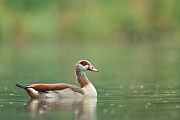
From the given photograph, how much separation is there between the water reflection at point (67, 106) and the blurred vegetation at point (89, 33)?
10.5 m

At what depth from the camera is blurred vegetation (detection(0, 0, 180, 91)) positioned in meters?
30.5

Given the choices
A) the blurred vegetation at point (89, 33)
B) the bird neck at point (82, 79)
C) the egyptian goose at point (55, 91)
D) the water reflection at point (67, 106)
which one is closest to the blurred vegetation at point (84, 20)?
the blurred vegetation at point (89, 33)

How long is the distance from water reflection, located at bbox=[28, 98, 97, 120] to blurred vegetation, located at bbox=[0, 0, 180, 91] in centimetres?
1048

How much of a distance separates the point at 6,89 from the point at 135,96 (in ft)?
10.1

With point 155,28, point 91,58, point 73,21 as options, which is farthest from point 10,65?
point 155,28

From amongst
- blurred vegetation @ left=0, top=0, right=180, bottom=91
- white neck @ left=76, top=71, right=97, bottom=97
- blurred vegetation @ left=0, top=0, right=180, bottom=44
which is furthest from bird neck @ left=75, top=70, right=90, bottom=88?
blurred vegetation @ left=0, top=0, right=180, bottom=44

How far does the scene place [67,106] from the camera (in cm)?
1491

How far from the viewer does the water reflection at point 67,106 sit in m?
13.5

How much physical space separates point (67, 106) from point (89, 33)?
24361 millimetres

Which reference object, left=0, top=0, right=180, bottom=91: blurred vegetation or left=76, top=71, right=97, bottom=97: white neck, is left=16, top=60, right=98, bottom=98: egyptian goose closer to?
left=76, top=71, right=97, bottom=97: white neck

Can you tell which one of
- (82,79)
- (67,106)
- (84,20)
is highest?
(84,20)

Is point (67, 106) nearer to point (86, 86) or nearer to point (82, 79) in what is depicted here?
point (86, 86)

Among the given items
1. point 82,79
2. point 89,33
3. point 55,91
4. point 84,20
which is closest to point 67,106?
point 55,91

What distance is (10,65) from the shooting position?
90.5ft
